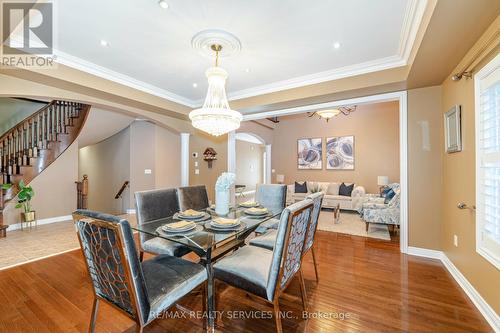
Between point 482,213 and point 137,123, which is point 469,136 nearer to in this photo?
point 482,213

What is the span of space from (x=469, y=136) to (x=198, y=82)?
354 cm

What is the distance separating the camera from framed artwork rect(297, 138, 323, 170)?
7.38 meters

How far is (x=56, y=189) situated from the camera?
509cm

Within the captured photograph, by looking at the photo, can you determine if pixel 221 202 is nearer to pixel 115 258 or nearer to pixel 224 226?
pixel 224 226

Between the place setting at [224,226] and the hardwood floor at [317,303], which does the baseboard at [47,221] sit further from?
the place setting at [224,226]

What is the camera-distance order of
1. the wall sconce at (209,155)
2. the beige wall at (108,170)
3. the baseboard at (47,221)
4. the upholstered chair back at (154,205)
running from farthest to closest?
the beige wall at (108,170), the wall sconce at (209,155), the baseboard at (47,221), the upholstered chair back at (154,205)

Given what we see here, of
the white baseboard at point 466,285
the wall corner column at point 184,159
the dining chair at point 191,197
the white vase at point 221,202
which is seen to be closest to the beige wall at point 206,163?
the wall corner column at point 184,159

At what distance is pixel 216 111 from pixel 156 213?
54.2 inches

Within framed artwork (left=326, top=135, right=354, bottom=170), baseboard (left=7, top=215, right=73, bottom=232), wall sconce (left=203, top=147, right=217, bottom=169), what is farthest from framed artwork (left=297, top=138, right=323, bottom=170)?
baseboard (left=7, top=215, right=73, bottom=232)

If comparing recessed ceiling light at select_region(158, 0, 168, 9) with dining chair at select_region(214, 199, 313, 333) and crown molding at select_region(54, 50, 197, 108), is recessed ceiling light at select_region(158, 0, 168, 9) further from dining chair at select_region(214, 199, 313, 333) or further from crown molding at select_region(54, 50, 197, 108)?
dining chair at select_region(214, 199, 313, 333)

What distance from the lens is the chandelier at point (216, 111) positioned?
8.18ft

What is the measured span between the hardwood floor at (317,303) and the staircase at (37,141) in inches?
109

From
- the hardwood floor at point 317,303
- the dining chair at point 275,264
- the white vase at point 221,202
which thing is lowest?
the hardwood floor at point 317,303

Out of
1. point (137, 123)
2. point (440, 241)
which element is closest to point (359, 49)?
point (440, 241)
